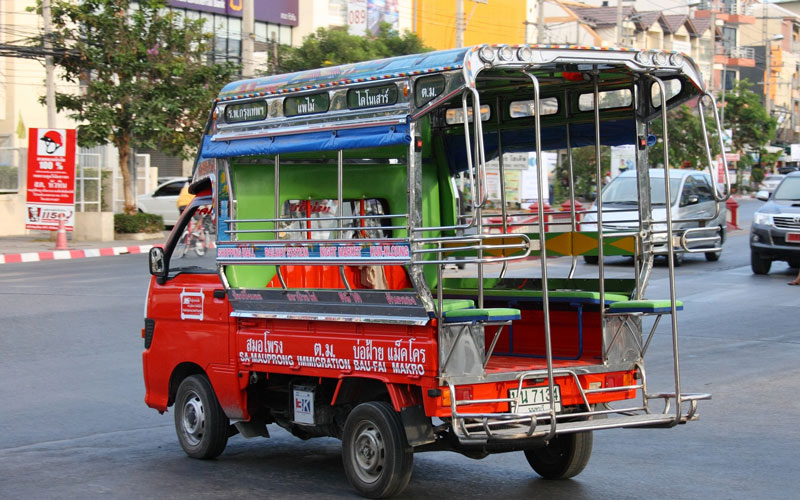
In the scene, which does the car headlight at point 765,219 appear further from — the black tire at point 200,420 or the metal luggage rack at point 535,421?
the black tire at point 200,420

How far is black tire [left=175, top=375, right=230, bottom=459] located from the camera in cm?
762

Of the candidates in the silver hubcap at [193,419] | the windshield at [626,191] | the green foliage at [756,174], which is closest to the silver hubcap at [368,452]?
the silver hubcap at [193,419]

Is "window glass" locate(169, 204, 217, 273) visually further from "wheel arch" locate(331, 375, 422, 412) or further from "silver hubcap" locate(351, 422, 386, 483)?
"silver hubcap" locate(351, 422, 386, 483)

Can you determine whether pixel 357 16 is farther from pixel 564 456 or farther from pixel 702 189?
pixel 564 456

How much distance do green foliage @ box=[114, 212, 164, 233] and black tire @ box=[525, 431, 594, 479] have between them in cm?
2347

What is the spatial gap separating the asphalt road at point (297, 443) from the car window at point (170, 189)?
1938cm

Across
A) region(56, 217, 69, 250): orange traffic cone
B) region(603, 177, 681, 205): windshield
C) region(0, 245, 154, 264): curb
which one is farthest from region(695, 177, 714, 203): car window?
region(56, 217, 69, 250): orange traffic cone

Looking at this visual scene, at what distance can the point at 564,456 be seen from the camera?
22.9 ft

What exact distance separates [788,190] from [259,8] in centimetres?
3374

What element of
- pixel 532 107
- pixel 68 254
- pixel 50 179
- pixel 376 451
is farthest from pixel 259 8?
pixel 376 451

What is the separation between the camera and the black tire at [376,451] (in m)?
6.21

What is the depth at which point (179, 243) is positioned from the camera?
27.0ft

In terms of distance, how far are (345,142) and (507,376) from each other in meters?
1.72

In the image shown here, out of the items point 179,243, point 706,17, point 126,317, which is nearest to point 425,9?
point 706,17
